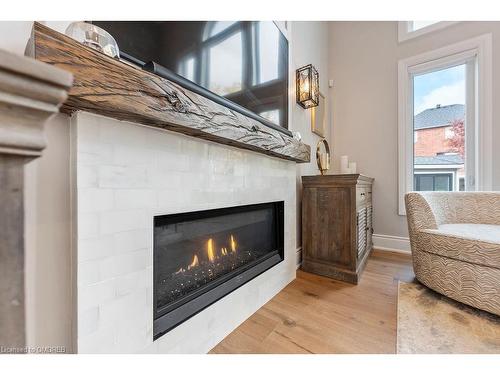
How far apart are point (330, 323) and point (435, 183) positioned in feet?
7.38

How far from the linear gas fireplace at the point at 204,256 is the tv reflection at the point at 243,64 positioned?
2.17 ft

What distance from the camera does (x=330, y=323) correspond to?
1271mm

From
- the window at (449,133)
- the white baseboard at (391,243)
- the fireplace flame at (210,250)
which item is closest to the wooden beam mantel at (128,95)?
the fireplace flame at (210,250)

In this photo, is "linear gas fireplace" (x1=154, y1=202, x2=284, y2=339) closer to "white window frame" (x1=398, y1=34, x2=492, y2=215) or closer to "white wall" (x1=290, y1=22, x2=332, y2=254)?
"white wall" (x1=290, y1=22, x2=332, y2=254)

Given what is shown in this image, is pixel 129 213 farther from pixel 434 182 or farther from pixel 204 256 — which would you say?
pixel 434 182

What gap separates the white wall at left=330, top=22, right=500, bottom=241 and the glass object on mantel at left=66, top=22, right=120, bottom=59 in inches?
113

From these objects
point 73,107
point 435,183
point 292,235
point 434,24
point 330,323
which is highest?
point 434,24

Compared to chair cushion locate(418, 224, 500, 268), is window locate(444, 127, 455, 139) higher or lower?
higher

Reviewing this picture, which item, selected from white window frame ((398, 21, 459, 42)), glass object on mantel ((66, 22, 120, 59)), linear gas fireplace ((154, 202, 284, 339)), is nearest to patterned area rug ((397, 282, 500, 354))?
linear gas fireplace ((154, 202, 284, 339))

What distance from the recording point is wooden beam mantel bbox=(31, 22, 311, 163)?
1.83ft

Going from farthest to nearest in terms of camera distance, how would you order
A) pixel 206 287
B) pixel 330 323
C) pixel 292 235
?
pixel 292 235
pixel 330 323
pixel 206 287

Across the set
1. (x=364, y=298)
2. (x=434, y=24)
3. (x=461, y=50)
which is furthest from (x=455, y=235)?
(x=434, y=24)

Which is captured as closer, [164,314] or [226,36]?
[164,314]
